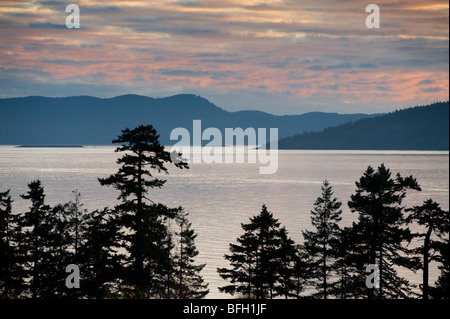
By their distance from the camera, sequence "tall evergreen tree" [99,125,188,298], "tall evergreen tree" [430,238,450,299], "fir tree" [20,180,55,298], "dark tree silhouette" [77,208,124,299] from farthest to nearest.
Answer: "fir tree" [20,180,55,298] → "dark tree silhouette" [77,208,124,299] → "tall evergreen tree" [99,125,188,298] → "tall evergreen tree" [430,238,450,299]

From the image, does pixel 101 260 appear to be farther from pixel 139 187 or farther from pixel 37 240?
pixel 37 240

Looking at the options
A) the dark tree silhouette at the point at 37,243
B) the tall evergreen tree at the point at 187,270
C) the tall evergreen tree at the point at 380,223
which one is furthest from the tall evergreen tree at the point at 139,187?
the tall evergreen tree at the point at 187,270

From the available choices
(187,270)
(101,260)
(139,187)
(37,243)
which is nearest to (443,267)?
(139,187)

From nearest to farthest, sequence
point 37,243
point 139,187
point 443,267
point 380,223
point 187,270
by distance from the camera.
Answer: point 139,187, point 380,223, point 443,267, point 37,243, point 187,270

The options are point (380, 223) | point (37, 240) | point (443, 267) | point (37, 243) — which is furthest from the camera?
point (37, 240)

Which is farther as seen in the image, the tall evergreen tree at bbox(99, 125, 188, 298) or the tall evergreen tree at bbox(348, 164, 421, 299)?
the tall evergreen tree at bbox(348, 164, 421, 299)

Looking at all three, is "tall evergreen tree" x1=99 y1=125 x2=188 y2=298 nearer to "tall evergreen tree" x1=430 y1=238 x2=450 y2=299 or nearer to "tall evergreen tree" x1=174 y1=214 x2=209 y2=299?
"tall evergreen tree" x1=174 y1=214 x2=209 y2=299

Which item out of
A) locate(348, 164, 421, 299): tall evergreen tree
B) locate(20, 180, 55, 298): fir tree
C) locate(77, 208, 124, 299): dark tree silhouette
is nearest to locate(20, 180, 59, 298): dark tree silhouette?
locate(20, 180, 55, 298): fir tree

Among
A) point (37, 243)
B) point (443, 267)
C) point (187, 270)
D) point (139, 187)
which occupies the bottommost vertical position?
point (443, 267)

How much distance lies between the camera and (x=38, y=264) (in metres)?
36.5

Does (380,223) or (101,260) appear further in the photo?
(101,260)

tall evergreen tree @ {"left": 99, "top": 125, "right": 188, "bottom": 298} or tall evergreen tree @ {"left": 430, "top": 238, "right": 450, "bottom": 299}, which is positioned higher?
tall evergreen tree @ {"left": 99, "top": 125, "right": 188, "bottom": 298}
